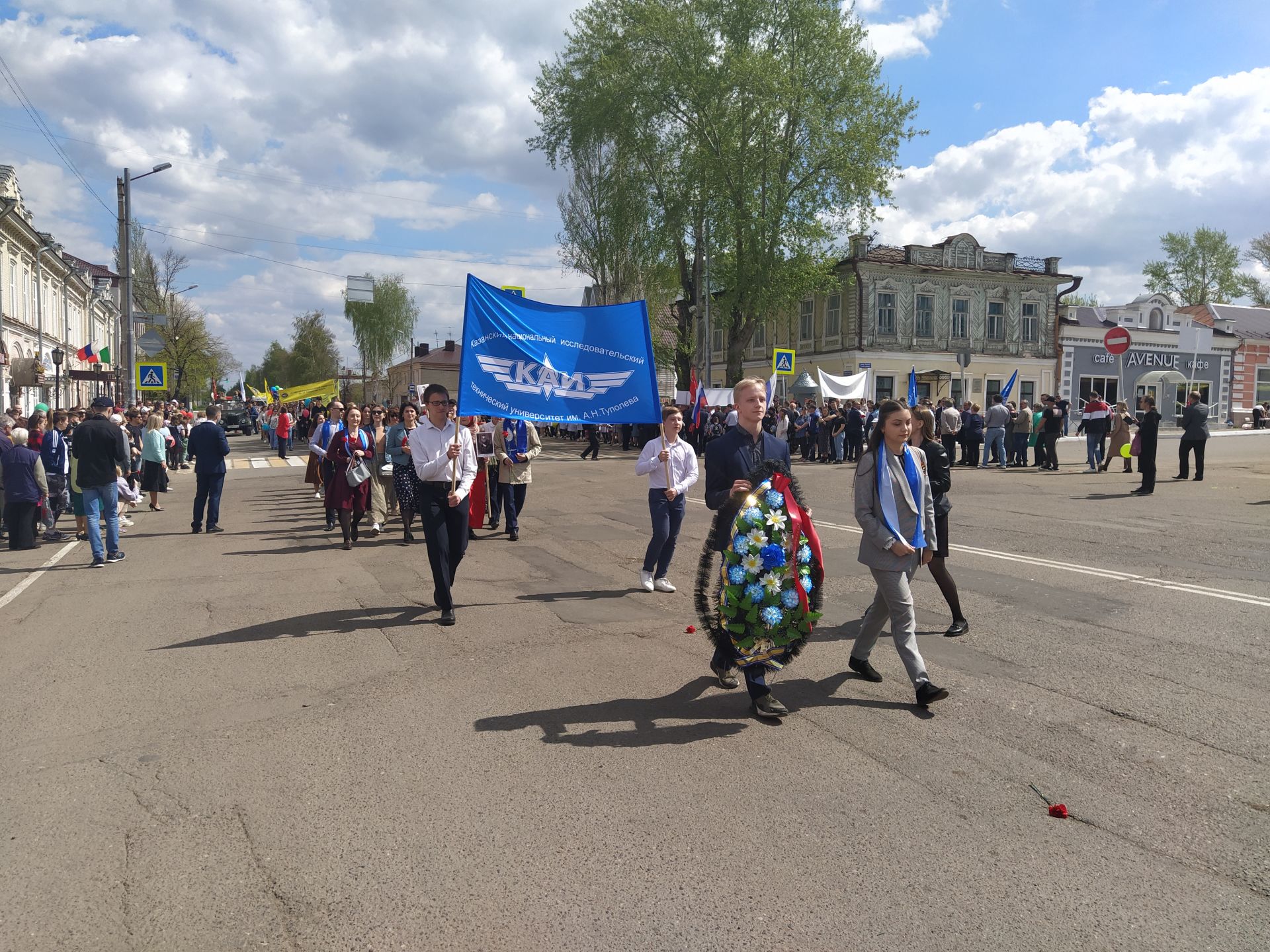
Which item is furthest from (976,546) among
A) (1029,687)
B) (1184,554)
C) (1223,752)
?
(1223,752)

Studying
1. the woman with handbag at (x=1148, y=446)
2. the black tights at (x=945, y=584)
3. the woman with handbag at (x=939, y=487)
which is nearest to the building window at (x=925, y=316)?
the woman with handbag at (x=1148, y=446)

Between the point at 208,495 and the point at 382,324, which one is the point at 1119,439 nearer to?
the point at 208,495

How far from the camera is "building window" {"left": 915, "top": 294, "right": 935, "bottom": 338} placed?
45.3 meters

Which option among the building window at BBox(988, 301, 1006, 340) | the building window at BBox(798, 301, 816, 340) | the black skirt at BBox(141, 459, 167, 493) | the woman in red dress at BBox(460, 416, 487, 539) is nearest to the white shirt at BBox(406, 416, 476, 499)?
the woman in red dress at BBox(460, 416, 487, 539)

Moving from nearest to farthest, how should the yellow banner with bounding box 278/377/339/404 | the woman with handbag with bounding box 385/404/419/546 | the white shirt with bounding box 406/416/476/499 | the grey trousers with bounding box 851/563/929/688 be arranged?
the grey trousers with bounding box 851/563/929/688
the white shirt with bounding box 406/416/476/499
the woman with handbag with bounding box 385/404/419/546
the yellow banner with bounding box 278/377/339/404

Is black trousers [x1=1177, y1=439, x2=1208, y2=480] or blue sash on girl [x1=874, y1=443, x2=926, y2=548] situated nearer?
blue sash on girl [x1=874, y1=443, x2=926, y2=548]

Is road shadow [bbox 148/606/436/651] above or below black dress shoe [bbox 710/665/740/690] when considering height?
below

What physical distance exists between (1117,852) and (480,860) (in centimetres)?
256

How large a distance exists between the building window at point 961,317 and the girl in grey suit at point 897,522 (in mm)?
43683

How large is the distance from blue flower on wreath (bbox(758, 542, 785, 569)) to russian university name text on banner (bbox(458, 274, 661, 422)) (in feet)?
10.1

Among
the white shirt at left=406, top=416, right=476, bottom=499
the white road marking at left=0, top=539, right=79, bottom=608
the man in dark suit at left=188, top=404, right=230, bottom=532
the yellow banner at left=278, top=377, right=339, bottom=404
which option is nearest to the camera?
the white shirt at left=406, top=416, right=476, bottom=499

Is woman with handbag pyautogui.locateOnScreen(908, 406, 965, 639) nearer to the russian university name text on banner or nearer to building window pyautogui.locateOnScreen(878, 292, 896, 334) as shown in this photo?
the russian university name text on banner

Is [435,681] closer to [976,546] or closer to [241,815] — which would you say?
[241,815]

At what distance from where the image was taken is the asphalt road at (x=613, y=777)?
3.15 meters
